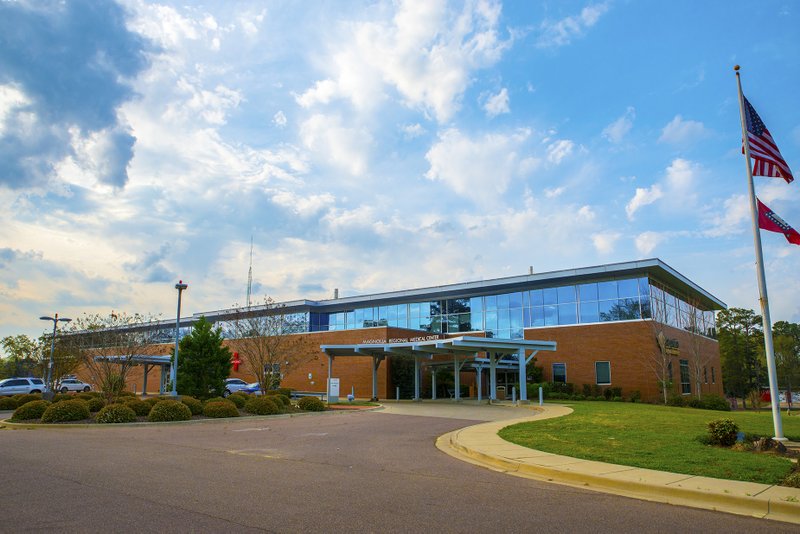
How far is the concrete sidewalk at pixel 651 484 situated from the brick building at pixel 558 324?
27.4m

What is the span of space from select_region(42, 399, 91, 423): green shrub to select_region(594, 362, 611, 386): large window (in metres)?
33.2

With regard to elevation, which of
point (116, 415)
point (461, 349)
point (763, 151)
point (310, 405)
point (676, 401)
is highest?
point (763, 151)

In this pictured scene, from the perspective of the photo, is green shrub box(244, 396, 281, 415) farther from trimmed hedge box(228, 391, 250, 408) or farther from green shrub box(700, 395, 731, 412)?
green shrub box(700, 395, 731, 412)

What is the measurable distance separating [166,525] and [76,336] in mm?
A: 39032

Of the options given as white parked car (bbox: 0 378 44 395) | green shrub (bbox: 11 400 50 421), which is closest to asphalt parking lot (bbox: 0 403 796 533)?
green shrub (bbox: 11 400 50 421)

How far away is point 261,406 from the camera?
24.7m

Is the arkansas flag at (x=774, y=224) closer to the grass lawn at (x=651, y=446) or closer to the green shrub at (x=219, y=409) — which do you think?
the grass lawn at (x=651, y=446)

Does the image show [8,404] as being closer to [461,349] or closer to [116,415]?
[116,415]

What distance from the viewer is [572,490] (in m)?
8.77

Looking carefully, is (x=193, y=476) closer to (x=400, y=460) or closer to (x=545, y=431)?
(x=400, y=460)

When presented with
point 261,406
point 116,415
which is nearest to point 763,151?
point 261,406

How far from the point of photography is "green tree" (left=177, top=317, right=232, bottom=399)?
33.3 metres

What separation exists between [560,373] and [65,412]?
33.3 meters

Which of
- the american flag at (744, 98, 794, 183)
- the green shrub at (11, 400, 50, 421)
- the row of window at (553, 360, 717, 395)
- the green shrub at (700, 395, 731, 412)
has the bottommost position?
the green shrub at (700, 395, 731, 412)
